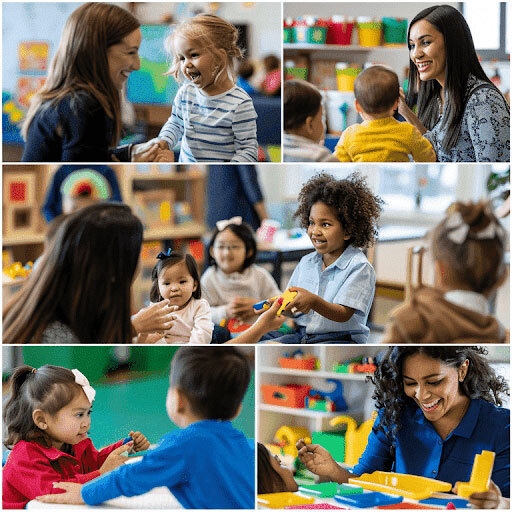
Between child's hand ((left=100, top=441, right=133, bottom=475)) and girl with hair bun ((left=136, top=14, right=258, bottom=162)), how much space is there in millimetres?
656

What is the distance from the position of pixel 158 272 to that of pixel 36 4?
618 millimetres

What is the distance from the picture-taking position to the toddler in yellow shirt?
1811 mm

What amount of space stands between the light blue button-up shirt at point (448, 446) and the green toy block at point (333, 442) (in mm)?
52

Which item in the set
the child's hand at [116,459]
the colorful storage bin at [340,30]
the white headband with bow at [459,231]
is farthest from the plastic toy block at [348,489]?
the colorful storage bin at [340,30]

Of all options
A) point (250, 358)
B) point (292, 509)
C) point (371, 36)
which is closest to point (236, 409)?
point (250, 358)

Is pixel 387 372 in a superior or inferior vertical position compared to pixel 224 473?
superior

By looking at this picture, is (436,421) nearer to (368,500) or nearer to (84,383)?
(368,500)

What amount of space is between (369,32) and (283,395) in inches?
32.0

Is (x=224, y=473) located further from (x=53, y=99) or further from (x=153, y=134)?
(x=53, y=99)

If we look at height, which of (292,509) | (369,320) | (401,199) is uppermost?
(401,199)

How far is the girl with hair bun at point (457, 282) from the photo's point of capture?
6.09 feet

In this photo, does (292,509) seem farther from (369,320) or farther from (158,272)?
(158,272)

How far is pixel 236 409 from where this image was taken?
1863mm

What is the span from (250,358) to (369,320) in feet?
0.89
